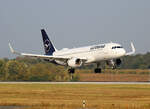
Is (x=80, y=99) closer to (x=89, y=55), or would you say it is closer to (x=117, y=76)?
(x=89, y=55)

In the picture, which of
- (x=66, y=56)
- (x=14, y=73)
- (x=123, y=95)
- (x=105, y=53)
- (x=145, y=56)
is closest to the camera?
(x=123, y=95)

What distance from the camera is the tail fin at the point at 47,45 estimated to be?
3675 inches

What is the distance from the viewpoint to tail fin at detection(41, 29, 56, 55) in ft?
306

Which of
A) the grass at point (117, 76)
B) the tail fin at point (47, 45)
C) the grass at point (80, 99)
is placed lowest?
the grass at point (80, 99)

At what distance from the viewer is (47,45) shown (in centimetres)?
9544

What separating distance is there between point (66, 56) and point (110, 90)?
20395 mm

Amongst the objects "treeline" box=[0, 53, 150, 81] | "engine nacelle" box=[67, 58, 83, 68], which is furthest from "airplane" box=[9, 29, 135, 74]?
"treeline" box=[0, 53, 150, 81]

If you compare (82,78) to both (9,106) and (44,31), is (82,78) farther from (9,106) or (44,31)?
(9,106)

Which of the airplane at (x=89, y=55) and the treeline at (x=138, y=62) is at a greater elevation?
the treeline at (x=138, y=62)

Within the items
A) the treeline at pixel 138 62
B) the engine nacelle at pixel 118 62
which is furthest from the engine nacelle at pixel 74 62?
the treeline at pixel 138 62

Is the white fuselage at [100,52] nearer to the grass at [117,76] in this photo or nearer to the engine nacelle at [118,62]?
the engine nacelle at [118,62]

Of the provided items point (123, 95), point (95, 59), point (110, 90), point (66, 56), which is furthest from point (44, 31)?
point (123, 95)

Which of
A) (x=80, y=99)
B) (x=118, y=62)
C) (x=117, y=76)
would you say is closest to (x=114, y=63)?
(x=118, y=62)

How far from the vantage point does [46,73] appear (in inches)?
3890
